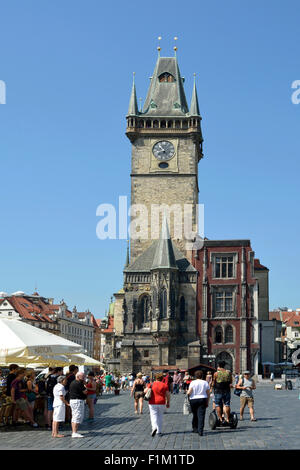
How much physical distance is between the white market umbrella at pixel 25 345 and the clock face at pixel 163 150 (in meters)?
56.9

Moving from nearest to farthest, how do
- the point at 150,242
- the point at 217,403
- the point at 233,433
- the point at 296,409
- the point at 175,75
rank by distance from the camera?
1. the point at 233,433
2. the point at 217,403
3. the point at 296,409
4. the point at 150,242
5. the point at 175,75

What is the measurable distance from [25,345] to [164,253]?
165 ft

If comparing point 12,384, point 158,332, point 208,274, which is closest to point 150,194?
point 208,274

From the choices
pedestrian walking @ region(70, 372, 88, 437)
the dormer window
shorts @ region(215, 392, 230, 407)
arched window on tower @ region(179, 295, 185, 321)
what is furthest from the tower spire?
pedestrian walking @ region(70, 372, 88, 437)

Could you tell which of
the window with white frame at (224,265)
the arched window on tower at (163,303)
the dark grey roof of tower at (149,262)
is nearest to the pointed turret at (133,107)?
the dark grey roof of tower at (149,262)

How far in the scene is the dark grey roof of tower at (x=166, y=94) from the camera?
7962 cm

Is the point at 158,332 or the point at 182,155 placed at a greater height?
the point at 182,155

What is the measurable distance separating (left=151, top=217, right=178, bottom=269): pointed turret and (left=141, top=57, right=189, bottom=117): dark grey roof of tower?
1575cm

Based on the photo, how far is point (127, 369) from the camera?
221 feet

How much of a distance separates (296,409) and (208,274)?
141ft

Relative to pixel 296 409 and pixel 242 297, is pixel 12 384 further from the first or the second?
pixel 242 297

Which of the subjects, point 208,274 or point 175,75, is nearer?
point 208,274

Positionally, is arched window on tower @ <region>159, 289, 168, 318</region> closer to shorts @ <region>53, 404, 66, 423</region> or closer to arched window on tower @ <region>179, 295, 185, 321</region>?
arched window on tower @ <region>179, 295, 185, 321</region>

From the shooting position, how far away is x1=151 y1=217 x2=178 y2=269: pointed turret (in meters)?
68.8
